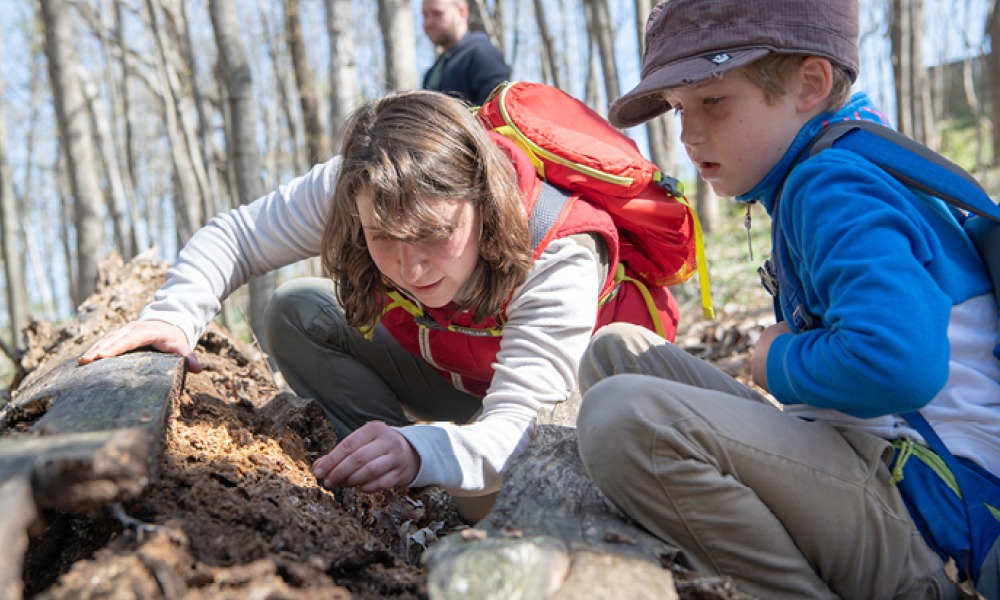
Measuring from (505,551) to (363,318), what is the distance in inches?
54.7

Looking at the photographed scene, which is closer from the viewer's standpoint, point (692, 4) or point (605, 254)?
point (692, 4)

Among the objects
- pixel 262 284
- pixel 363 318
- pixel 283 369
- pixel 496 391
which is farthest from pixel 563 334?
pixel 262 284

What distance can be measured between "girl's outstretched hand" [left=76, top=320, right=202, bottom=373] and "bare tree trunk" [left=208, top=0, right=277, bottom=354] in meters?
3.17

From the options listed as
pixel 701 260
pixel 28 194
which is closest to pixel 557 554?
pixel 701 260

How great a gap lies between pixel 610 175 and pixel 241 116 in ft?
13.9

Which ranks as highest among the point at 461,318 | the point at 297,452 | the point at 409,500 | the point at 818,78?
the point at 818,78

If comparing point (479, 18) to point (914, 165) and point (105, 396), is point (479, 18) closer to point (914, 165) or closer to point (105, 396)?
point (105, 396)

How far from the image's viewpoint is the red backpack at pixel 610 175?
2469 mm

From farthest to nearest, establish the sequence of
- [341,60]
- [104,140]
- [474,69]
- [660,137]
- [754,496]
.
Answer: [104,140] < [660,137] < [341,60] < [474,69] < [754,496]

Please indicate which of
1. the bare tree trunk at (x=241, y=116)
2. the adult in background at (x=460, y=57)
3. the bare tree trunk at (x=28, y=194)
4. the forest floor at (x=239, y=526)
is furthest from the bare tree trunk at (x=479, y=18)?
the bare tree trunk at (x=28, y=194)

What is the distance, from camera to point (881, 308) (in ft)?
4.60

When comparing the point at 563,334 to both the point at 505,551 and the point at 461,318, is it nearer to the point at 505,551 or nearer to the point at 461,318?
the point at 461,318

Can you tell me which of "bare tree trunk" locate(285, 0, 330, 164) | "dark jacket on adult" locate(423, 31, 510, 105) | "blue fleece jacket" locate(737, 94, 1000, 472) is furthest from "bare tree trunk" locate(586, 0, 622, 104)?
"blue fleece jacket" locate(737, 94, 1000, 472)

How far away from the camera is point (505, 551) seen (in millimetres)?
1347
